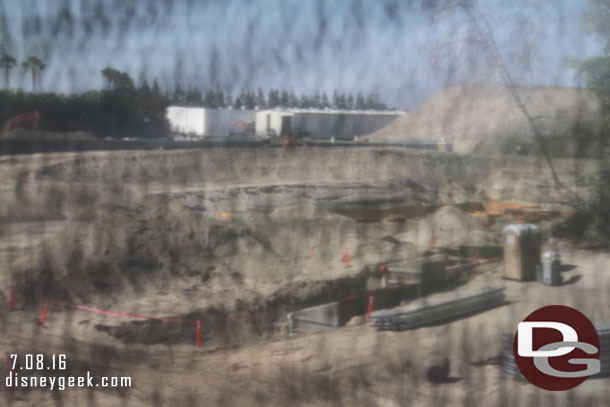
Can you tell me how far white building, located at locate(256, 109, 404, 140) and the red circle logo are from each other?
7.98 feet

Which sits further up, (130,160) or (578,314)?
(130,160)

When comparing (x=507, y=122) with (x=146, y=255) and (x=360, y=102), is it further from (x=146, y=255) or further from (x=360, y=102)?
(x=146, y=255)

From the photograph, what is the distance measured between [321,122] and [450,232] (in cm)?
178

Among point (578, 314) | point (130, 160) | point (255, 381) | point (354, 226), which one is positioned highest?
point (130, 160)

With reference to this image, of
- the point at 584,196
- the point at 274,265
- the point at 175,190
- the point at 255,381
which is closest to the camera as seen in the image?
the point at 255,381

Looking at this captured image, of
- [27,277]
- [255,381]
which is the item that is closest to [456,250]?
[255,381]

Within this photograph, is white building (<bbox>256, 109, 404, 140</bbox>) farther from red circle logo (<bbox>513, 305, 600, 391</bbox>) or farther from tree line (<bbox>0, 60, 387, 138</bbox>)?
red circle logo (<bbox>513, 305, 600, 391</bbox>)

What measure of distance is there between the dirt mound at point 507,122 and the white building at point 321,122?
0.28 m

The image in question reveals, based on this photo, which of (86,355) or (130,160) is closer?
(86,355)

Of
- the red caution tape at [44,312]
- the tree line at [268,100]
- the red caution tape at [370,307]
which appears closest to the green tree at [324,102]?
the tree line at [268,100]

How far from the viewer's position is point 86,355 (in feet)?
17.6

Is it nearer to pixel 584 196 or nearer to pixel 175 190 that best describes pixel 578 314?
pixel 584 196

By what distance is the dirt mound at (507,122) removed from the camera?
6.56 m

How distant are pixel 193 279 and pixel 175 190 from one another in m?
1.03
